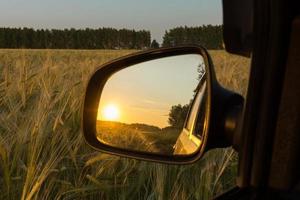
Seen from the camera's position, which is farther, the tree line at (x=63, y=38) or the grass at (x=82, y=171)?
the tree line at (x=63, y=38)

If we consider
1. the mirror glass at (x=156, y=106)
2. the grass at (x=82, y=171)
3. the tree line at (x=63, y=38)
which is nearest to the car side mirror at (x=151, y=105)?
the mirror glass at (x=156, y=106)

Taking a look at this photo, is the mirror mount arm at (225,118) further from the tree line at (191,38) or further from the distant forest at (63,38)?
the distant forest at (63,38)

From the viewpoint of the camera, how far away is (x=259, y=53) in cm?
55

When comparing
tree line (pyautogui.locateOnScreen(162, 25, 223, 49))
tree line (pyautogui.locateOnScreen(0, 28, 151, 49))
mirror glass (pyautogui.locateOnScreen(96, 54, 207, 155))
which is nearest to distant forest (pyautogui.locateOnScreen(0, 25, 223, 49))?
tree line (pyautogui.locateOnScreen(0, 28, 151, 49))

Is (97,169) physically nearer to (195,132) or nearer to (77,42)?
(195,132)

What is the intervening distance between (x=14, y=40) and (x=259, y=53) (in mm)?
48537

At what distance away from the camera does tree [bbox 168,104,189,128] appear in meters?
0.89

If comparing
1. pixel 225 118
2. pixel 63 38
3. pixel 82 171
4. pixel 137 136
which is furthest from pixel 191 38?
pixel 63 38

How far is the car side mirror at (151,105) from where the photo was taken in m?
0.83

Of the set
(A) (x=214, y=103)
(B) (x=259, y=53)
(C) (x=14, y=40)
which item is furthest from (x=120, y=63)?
(C) (x=14, y=40)

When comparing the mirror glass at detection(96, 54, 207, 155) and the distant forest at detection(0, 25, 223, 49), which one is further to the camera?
the distant forest at detection(0, 25, 223, 49)

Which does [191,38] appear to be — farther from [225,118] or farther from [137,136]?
[225,118]

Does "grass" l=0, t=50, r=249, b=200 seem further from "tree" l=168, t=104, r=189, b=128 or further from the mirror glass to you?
"tree" l=168, t=104, r=189, b=128

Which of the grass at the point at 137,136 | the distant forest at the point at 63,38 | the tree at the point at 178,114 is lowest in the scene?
the grass at the point at 137,136
